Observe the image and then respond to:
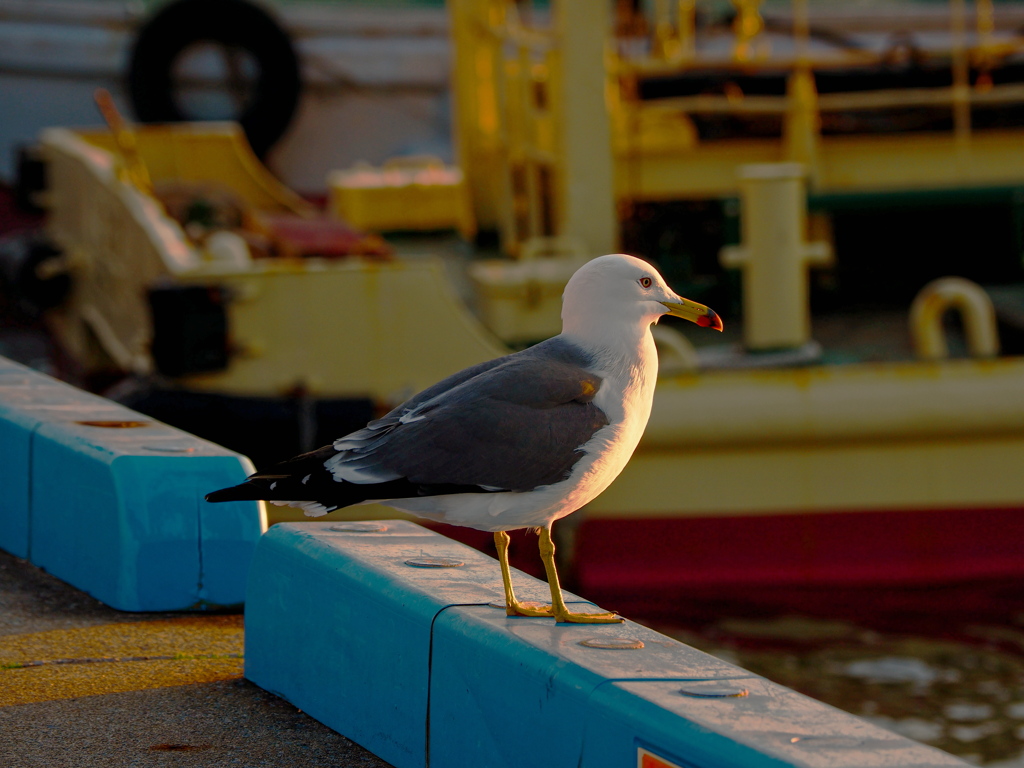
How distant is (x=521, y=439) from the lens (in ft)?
8.44

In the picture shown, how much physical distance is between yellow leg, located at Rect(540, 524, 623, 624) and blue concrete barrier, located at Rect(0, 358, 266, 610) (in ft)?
3.86

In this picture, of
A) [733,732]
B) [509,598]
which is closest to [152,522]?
[509,598]

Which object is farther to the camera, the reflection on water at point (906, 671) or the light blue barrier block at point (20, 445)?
the reflection on water at point (906, 671)

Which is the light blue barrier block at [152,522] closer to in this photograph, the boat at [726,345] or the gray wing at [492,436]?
the gray wing at [492,436]

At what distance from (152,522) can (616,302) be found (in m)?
1.46

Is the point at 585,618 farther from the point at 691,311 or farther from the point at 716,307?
the point at 716,307

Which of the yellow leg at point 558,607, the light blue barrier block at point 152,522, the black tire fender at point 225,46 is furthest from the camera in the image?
the black tire fender at point 225,46

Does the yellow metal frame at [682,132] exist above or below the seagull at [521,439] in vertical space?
above

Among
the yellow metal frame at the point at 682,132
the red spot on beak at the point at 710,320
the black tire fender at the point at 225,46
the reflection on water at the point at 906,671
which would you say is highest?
the black tire fender at the point at 225,46

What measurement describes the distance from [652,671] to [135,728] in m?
1.13

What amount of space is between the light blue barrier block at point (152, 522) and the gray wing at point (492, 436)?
3.58 feet

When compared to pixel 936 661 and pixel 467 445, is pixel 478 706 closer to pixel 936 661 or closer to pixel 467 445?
pixel 467 445

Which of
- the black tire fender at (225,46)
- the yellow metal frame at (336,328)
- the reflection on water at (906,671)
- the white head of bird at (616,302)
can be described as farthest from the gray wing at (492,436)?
the black tire fender at (225,46)

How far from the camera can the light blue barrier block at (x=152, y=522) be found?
11.7 feet
